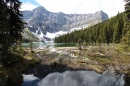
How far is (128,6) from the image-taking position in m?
32.1

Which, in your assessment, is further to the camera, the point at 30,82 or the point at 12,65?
the point at 12,65

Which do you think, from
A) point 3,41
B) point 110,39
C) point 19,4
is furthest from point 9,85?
point 110,39

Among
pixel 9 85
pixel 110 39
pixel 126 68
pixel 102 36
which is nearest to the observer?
pixel 9 85

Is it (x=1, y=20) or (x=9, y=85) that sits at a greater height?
(x=1, y=20)

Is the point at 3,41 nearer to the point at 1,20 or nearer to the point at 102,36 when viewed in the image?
the point at 1,20

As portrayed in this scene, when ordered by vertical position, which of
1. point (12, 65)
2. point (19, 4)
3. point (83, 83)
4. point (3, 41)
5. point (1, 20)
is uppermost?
point (19, 4)

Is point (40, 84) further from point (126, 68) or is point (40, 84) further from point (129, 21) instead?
point (129, 21)

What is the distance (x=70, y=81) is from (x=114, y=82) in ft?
17.3

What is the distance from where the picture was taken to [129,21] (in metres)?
32.9

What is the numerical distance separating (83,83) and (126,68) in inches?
399

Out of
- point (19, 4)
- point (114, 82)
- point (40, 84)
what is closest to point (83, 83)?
point (114, 82)

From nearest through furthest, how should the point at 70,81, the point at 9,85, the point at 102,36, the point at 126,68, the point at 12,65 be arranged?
the point at 9,85, the point at 70,81, the point at 12,65, the point at 126,68, the point at 102,36

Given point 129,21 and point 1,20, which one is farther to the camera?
point 129,21

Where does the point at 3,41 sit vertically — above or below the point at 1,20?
below
